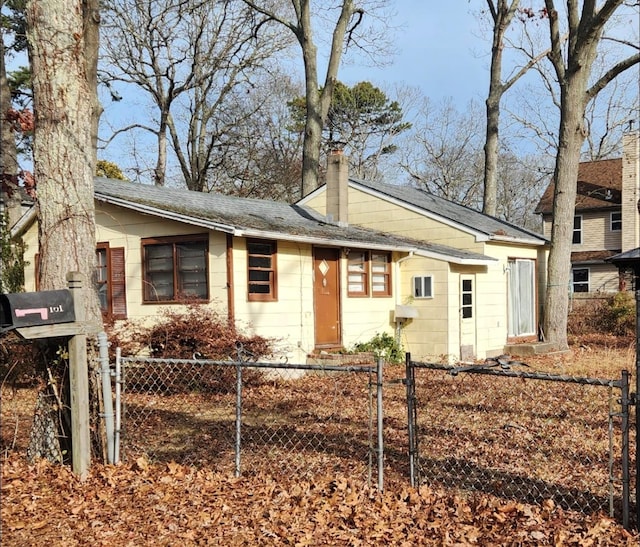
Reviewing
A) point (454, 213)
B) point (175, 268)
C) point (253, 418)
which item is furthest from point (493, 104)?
point (253, 418)

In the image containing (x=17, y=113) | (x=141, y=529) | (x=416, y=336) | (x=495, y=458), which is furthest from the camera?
(x=416, y=336)

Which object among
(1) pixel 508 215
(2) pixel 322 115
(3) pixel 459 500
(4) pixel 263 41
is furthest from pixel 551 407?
(1) pixel 508 215

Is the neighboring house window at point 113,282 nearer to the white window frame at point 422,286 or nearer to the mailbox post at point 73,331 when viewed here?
the white window frame at point 422,286

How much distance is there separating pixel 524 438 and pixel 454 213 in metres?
11.6

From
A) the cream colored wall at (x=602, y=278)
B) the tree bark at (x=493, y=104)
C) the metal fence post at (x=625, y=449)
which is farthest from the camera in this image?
the cream colored wall at (x=602, y=278)

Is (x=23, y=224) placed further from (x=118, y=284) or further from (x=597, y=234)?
(x=597, y=234)

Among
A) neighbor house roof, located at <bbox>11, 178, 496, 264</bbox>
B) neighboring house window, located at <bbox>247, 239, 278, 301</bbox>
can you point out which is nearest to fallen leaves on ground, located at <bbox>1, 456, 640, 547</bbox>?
neighbor house roof, located at <bbox>11, 178, 496, 264</bbox>

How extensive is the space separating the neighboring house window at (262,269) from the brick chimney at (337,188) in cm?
389

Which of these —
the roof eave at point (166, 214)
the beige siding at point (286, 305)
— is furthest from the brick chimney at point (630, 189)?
the roof eave at point (166, 214)

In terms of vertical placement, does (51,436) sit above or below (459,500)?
above

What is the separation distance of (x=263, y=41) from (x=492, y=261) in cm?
1708

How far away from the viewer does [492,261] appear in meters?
15.4

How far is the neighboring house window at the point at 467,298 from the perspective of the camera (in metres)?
15.3

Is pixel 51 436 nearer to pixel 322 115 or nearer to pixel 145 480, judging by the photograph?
pixel 145 480
